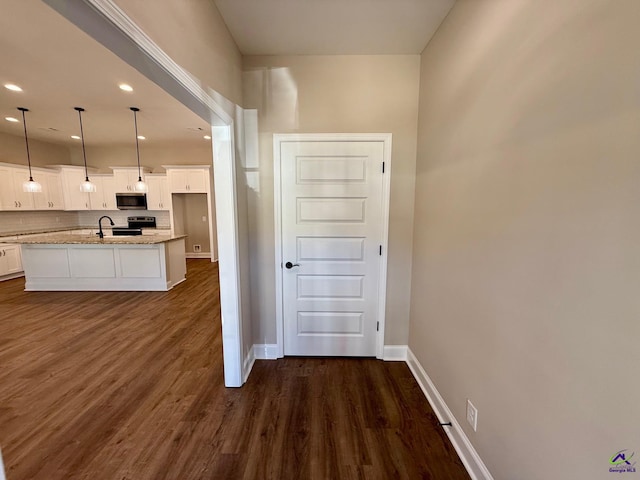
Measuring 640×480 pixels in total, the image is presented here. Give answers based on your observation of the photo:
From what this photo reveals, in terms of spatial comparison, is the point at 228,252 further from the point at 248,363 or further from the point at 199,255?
the point at 199,255

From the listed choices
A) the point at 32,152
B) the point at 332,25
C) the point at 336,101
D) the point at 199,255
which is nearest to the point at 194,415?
the point at 336,101

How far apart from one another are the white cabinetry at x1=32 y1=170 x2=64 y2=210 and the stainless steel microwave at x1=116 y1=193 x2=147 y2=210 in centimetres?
127

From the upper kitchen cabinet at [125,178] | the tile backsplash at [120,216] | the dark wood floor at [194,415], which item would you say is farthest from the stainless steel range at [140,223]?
the dark wood floor at [194,415]

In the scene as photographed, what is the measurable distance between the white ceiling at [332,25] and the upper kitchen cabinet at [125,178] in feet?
19.5

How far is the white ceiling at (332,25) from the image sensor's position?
69.2 inches

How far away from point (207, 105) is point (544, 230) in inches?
74.0

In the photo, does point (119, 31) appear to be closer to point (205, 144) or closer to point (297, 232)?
point (297, 232)

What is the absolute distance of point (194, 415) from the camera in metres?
1.98

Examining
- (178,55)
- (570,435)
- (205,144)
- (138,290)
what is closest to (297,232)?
(178,55)

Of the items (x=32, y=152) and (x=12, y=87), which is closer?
(x=12, y=87)

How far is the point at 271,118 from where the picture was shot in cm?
237

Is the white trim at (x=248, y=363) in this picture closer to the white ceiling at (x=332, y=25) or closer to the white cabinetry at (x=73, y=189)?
the white ceiling at (x=332, y=25)

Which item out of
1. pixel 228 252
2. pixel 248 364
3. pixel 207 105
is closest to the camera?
pixel 207 105

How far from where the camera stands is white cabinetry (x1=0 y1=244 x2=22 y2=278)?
5.22 m
